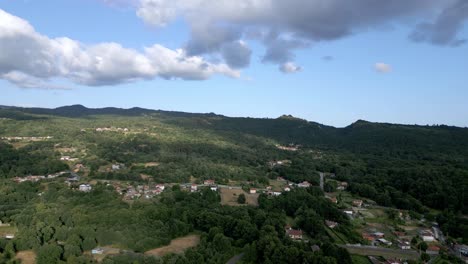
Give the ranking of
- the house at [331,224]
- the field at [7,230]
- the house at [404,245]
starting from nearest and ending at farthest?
the house at [404,245]
the field at [7,230]
the house at [331,224]

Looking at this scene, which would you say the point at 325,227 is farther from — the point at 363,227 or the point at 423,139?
the point at 423,139

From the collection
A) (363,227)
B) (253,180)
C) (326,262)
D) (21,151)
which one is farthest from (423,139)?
(21,151)

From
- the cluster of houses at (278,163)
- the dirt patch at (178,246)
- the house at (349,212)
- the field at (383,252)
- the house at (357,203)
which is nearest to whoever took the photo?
the dirt patch at (178,246)

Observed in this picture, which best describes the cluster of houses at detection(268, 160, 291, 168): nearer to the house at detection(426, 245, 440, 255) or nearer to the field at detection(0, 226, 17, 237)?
the house at detection(426, 245, 440, 255)

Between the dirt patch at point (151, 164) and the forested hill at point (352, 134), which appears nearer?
the dirt patch at point (151, 164)

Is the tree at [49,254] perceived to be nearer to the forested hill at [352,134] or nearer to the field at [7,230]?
the field at [7,230]

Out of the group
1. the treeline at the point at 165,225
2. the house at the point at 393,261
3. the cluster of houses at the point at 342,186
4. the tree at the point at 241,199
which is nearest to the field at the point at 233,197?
the tree at the point at 241,199

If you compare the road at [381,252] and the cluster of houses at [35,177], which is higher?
the cluster of houses at [35,177]

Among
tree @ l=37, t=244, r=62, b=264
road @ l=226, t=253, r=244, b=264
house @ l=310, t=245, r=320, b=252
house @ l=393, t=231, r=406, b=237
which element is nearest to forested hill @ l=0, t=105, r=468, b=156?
house @ l=393, t=231, r=406, b=237
